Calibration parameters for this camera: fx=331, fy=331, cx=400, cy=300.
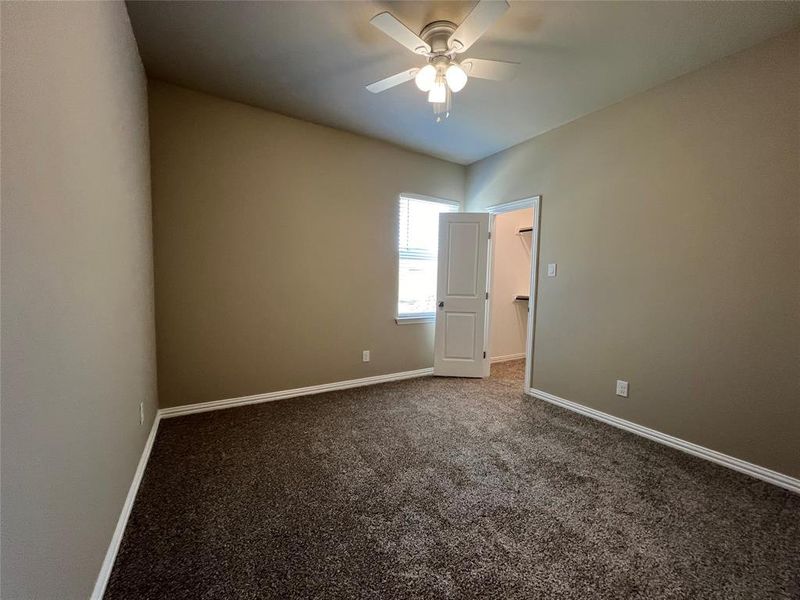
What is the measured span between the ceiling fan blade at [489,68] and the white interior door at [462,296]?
6.30ft

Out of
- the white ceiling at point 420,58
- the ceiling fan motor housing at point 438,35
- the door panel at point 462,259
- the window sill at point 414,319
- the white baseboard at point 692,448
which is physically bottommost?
the white baseboard at point 692,448

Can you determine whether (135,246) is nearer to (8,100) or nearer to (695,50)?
(8,100)

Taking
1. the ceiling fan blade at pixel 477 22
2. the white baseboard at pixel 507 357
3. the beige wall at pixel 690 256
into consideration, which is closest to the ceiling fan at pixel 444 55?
the ceiling fan blade at pixel 477 22

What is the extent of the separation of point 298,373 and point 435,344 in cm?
164

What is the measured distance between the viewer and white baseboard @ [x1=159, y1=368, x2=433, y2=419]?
2756 mm

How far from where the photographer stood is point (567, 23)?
1883 millimetres

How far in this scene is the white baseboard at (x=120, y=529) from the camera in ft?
3.91

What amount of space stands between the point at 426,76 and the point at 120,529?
279cm

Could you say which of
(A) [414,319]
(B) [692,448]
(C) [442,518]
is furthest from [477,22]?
(B) [692,448]

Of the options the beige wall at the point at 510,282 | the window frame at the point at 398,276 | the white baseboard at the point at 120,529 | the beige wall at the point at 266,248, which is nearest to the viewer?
the white baseboard at the point at 120,529

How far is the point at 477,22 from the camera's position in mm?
1616

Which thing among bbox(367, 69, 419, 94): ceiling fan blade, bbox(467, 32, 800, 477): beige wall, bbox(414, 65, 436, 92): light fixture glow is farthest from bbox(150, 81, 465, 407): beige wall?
bbox(467, 32, 800, 477): beige wall

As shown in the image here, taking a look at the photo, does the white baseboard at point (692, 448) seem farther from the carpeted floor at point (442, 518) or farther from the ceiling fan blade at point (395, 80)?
the ceiling fan blade at point (395, 80)

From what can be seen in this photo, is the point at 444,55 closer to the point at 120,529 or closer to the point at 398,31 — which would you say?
the point at 398,31
